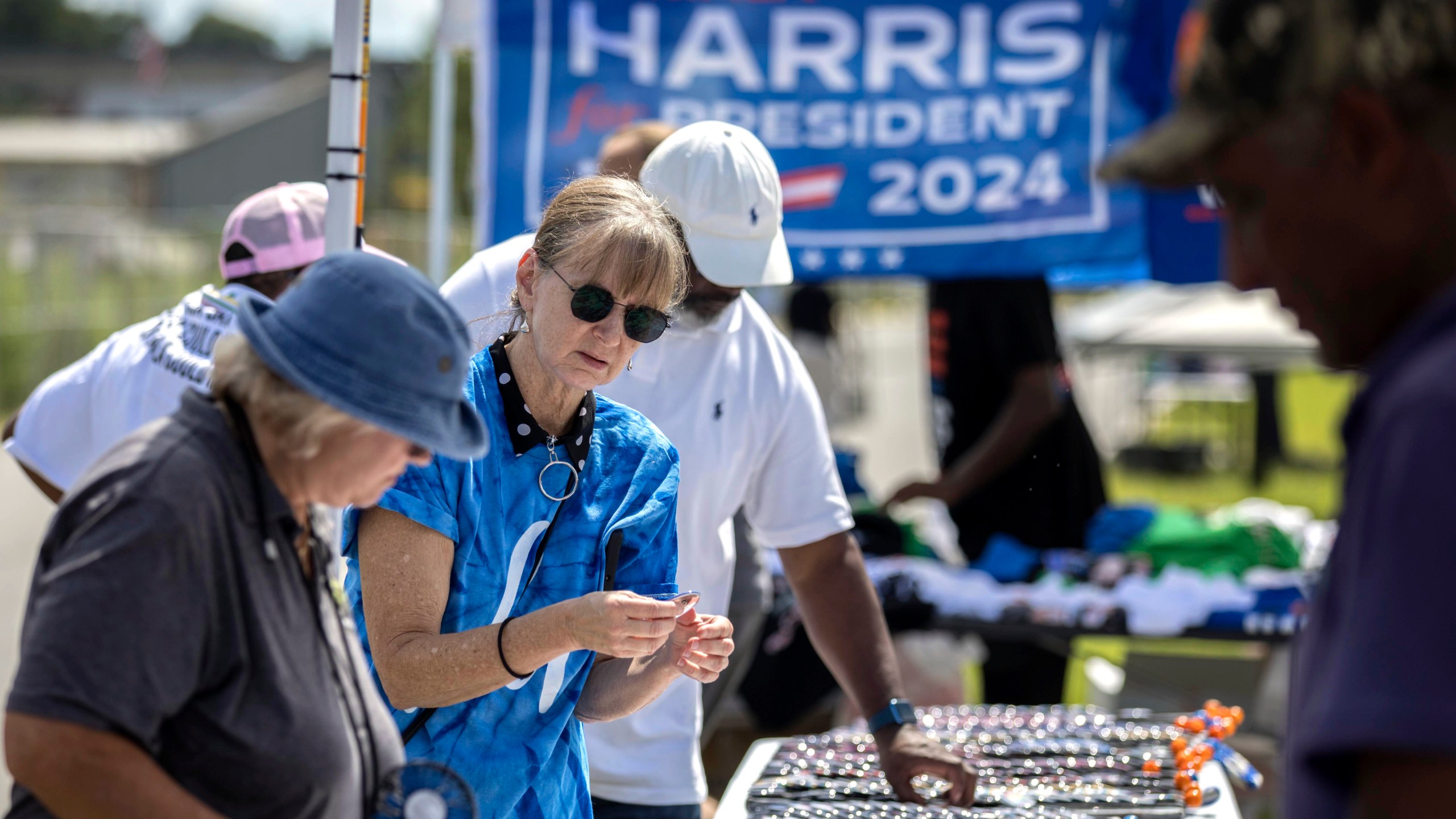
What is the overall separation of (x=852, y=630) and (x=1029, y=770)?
0.43 meters

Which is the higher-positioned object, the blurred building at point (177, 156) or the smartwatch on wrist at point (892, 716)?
the smartwatch on wrist at point (892, 716)

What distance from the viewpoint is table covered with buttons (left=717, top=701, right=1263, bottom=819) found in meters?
2.44

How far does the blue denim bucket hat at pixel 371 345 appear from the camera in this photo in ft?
4.39

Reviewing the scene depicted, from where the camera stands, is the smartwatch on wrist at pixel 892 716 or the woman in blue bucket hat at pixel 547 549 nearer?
the woman in blue bucket hat at pixel 547 549

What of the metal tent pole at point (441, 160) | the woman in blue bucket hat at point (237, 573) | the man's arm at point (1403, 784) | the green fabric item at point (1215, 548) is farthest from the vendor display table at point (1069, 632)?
the man's arm at point (1403, 784)

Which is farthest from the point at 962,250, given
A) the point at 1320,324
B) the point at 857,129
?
the point at 1320,324

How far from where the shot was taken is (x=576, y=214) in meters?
2.03

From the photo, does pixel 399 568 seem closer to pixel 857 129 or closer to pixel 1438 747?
pixel 1438 747

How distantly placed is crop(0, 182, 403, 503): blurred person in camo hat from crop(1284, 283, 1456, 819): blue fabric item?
2527 millimetres

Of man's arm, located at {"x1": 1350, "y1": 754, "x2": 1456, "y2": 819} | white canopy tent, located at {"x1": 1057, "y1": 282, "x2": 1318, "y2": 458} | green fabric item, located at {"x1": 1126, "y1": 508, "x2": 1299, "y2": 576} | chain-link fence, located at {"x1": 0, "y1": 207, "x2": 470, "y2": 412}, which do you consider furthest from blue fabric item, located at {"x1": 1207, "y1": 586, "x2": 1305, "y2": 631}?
chain-link fence, located at {"x1": 0, "y1": 207, "x2": 470, "y2": 412}

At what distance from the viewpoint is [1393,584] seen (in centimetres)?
92

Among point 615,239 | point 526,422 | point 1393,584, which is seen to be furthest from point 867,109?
point 1393,584

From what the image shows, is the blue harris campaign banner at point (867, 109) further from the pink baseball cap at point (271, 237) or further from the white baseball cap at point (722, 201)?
the white baseball cap at point (722, 201)

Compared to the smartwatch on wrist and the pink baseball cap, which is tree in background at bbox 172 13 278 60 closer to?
the pink baseball cap
